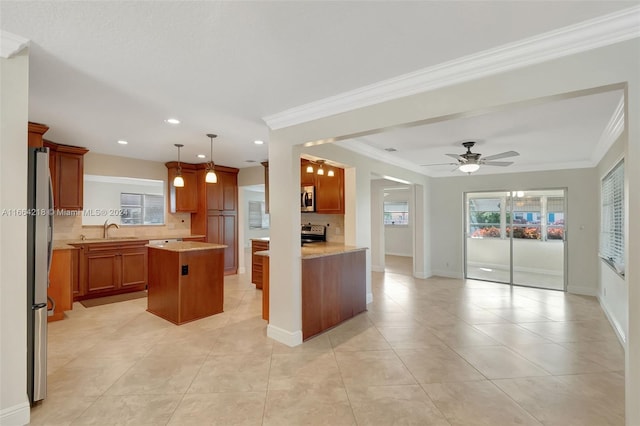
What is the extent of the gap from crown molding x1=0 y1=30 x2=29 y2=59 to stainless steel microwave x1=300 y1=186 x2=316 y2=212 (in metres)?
3.90

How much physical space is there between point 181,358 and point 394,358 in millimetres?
2092

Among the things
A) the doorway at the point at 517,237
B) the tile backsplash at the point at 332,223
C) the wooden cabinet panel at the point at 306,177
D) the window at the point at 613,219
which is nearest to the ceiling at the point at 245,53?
the window at the point at 613,219

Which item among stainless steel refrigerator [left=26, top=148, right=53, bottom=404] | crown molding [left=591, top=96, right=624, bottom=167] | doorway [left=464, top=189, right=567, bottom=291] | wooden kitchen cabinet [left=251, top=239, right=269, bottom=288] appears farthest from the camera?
doorway [left=464, top=189, right=567, bottom=291]

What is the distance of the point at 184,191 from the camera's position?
6414 millimetres

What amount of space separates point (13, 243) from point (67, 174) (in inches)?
147

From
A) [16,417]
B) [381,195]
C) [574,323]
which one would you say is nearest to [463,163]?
[574,323]

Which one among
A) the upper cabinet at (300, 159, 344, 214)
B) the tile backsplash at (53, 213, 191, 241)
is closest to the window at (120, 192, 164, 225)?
the tile backsplash at (53, 213, 191, 241)

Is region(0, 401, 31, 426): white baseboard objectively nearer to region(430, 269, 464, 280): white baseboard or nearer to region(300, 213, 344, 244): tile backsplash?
region(300, 213, 344, 244): tile backsplash

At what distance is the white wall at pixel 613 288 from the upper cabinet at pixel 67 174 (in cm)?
755

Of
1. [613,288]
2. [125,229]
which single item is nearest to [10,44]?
[125,229]

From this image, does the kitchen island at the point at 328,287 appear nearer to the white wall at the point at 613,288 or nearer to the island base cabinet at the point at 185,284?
the island base cabinet at the point at 185,284

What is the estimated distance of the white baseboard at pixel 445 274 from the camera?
689 cm

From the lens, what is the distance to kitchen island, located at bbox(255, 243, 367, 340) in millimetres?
3447

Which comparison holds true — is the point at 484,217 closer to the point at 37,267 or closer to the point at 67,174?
the point at 37,267
